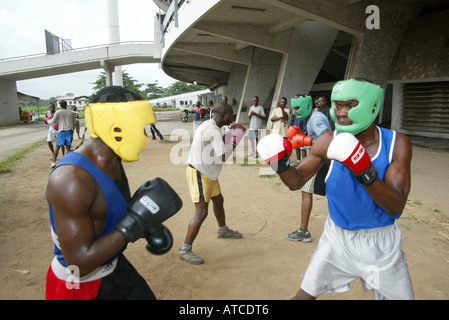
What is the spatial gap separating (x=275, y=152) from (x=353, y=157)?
43 centimetres

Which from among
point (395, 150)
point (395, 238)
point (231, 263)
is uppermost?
point (395, 150)

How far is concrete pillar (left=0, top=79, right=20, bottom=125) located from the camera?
23.1 meters

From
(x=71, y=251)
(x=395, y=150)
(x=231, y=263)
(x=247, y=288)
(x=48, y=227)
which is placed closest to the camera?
(x=71, y=251)

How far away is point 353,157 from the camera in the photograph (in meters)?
1.35

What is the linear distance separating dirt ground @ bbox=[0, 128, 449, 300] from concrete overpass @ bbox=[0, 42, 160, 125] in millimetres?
21352

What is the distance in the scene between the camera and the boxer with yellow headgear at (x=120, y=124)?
1378 millimetres

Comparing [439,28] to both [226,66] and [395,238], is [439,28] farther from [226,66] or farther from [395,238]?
[226,66]

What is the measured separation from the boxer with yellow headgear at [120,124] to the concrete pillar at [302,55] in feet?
37.6

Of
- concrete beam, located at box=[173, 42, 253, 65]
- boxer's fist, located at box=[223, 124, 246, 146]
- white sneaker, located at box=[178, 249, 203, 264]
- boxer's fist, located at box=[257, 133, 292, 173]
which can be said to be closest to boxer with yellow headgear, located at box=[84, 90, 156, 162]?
boxer's fist, located at box=[257, 133, 292, 173]

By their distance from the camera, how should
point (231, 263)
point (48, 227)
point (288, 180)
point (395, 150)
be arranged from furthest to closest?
point (48, 227)
point (231, 263)
point (288, 180)
point (395, 150)

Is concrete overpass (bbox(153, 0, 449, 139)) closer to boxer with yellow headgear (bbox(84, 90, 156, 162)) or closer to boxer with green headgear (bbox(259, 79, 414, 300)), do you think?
boxer with green headgear (bbox(259, 79, 414, 300))

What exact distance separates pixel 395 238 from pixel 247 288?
4.37 ft
